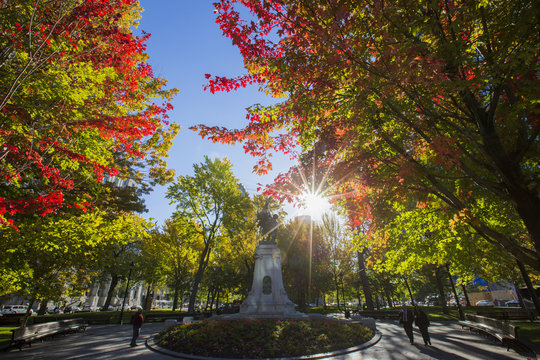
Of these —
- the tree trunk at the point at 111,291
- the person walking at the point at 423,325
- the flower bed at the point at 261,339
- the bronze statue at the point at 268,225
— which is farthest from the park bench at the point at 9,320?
the person walking at the point at 423,325

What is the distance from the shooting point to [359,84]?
206 inches

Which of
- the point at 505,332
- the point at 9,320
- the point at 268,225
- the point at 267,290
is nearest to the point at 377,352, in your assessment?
the point at 505,332

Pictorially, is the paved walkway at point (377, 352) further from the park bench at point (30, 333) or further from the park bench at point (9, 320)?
the park bench at point (9, 320)

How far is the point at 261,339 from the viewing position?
9.32m

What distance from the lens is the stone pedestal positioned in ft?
49.0

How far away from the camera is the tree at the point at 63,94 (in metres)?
6.00

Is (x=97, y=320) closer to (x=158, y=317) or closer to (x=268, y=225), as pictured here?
(x=158, y=317)

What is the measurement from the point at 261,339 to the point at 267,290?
6.26 meters

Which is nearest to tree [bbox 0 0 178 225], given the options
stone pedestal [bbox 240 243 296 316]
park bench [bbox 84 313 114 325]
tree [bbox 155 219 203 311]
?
stone pedestal [bbox 240 243 296 316]

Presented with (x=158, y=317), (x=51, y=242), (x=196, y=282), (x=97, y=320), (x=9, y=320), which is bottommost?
(x=97, y=320)

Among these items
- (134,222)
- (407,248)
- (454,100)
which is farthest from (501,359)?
(134,222)

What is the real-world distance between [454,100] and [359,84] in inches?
85.6

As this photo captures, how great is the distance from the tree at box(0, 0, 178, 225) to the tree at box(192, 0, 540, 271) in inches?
141

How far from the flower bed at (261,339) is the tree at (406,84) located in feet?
19.3
